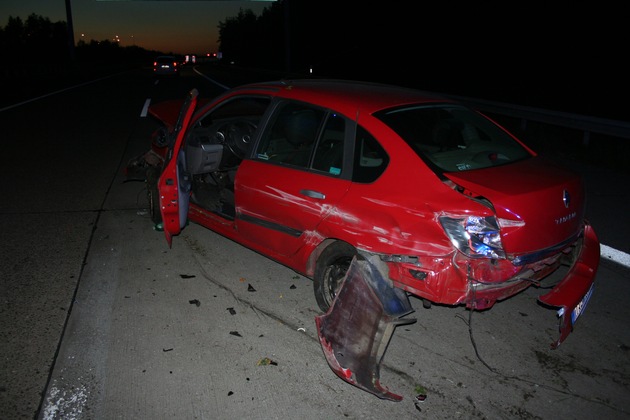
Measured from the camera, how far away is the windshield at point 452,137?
381 centimetres

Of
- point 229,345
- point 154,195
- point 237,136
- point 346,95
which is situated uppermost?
point 346,95

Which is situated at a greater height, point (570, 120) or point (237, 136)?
point (237, 136)

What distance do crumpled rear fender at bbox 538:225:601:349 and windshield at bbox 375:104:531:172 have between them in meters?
0.87

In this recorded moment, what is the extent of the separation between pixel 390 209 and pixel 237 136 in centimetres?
282

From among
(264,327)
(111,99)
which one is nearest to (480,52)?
(111,99)

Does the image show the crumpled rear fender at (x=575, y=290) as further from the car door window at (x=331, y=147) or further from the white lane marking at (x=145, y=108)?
the white lane marking at (x=145, y=108)

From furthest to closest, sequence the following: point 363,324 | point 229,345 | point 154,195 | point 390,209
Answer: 1. point 154,195
2. point 229,345
3. point 390,209
4. point 363,324

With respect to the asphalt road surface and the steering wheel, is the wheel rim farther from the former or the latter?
the steering wheel

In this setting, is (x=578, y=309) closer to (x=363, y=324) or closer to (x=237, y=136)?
(x=363, y=324)

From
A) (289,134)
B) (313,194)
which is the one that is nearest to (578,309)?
(313,194)

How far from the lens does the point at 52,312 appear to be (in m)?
4.24

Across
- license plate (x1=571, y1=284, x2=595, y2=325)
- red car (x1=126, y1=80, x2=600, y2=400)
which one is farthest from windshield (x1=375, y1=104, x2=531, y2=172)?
license plate (x1=571, y1=284, x2=595, y2=325)

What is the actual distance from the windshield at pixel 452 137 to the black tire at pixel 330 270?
898 millimetres

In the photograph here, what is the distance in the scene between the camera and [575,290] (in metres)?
3.61
